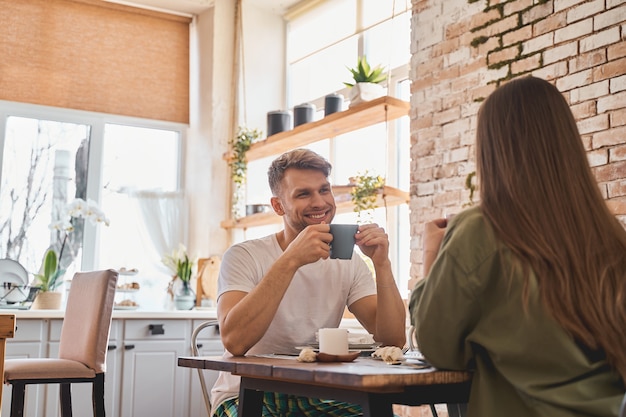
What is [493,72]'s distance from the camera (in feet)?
11.5

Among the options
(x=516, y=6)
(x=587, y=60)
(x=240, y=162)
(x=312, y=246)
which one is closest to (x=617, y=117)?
(x=587, y=60)

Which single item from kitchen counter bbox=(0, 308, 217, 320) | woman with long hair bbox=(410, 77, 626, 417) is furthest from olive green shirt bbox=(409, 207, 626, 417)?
kitchen counter bbox=(0, 308, 217, 320)

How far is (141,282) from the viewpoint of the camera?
19.0 feet

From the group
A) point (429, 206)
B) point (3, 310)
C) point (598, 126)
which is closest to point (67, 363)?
point (3, 310)

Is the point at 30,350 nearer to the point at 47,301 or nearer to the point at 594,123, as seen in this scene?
the point at 47,301

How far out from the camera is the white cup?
1677 mm

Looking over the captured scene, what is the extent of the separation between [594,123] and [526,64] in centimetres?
46

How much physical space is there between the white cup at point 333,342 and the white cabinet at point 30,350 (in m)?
3.21

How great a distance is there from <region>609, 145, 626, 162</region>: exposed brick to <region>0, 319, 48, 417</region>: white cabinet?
3156 mm

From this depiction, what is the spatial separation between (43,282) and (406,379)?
4116 mm

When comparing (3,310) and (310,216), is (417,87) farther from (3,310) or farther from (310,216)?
(3,310)

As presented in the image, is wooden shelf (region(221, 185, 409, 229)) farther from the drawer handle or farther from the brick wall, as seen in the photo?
the drawer handle

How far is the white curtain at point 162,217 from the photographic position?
5914mm

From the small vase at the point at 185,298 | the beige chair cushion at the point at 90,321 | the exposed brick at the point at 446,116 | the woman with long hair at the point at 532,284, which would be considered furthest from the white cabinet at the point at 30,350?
the woman with long hair at the point at 532,284
